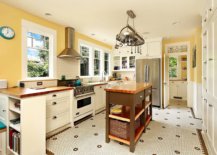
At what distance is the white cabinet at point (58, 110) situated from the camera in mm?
2489

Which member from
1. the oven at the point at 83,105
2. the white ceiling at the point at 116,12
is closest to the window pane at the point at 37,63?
the white ceiling at the point at 116,12

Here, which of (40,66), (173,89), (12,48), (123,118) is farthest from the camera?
(173,89)

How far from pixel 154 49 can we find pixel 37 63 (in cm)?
391

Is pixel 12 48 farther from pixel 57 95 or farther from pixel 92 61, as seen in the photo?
pixel 92 61

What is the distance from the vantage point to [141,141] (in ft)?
7.80

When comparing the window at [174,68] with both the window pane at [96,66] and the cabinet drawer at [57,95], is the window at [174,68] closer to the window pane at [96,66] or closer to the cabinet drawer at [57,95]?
the window pane at [96,66]

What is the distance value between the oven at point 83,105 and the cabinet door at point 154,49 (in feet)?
8.93

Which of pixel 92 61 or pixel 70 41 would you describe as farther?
pixel 92 61

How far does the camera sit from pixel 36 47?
3.04 meters

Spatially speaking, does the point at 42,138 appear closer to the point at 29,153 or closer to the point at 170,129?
the point at 29,153

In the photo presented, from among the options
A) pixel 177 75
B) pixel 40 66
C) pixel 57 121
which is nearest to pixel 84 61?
pixel 40 66

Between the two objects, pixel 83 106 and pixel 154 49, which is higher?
pixel 154 49

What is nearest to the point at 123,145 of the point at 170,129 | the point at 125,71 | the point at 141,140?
the point at 141,140

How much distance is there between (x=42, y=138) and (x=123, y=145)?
4.45 ft
